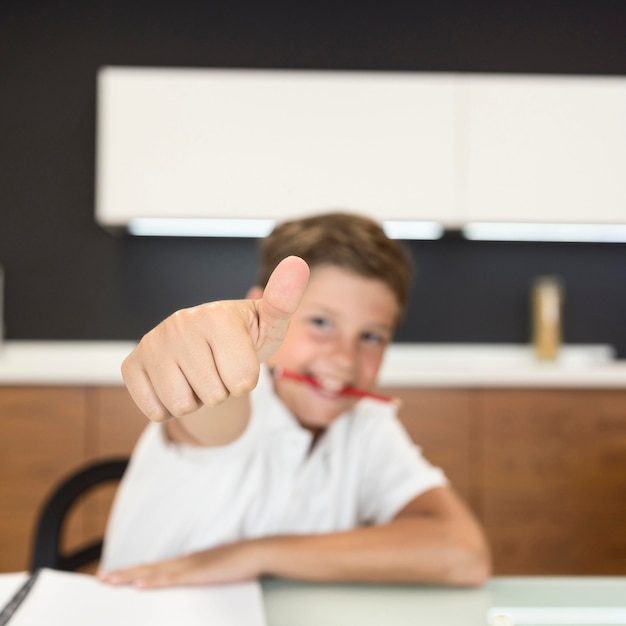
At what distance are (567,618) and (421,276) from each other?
2000 mm

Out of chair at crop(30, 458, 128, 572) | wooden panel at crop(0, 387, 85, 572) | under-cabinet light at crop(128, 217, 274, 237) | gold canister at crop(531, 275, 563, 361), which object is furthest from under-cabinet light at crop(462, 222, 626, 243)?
chair at crop(30, 458, 128, 572)

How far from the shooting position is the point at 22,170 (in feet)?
8.37

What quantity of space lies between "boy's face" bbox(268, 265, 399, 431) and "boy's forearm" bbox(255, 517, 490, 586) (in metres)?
0.25

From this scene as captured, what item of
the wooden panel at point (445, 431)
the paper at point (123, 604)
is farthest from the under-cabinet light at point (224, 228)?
the paper at point (123, 604)

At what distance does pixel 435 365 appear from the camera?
2.51 meters

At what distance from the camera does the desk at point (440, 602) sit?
62 cm

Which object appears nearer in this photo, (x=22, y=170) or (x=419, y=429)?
(x=419, y=429)

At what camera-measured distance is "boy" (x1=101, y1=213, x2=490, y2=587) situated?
73 cm

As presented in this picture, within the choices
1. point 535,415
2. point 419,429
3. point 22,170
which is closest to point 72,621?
point 419,429

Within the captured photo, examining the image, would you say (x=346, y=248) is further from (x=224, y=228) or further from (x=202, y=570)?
(x=224, y=228)

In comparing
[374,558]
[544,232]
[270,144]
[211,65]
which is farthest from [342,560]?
[211,65]

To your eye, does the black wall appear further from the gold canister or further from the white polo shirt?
the white polo shirt

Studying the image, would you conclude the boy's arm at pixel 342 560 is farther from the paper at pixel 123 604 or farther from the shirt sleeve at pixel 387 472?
the shirt sleeve at pixel 387 472

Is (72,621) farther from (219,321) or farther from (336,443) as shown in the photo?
(336,443)
